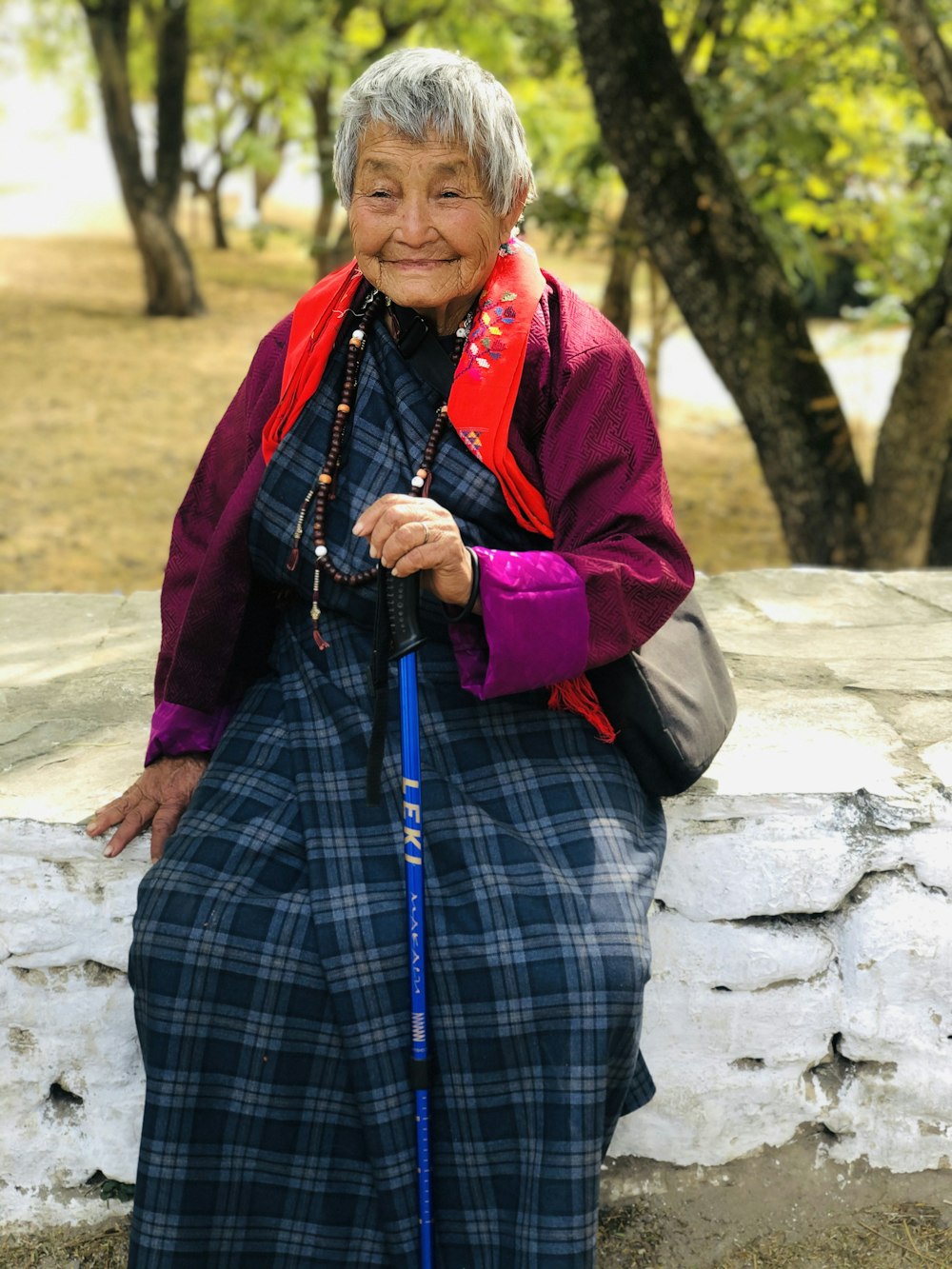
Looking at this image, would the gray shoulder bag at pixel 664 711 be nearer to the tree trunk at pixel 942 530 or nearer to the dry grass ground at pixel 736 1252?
the dry grass ground at pixel 736 1252

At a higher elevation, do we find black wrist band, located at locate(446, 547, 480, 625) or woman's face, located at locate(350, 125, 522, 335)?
woman's face, located at locate(350, 125, 522, 335)

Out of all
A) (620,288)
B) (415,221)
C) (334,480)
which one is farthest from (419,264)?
(620,288)

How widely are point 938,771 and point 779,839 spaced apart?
0.32 meters

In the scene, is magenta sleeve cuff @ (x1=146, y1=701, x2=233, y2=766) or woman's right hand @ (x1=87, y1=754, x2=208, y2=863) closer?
woman's right hand @ (x1=87, y1=754, x2=208, y2=863)

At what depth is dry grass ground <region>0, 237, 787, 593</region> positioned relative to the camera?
7129mm

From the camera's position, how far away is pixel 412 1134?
1953mm

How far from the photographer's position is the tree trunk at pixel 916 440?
490 centimetres

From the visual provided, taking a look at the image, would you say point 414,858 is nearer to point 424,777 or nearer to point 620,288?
point 424,777

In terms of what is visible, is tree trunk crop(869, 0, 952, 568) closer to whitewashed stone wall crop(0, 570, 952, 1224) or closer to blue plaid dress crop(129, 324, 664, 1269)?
whitewashed stone wall crop(0, 570, 952, 1224)

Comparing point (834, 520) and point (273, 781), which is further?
point (834, 520)

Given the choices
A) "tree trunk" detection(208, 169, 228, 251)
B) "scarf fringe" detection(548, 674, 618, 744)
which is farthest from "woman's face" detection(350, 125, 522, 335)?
"tree trunk" detection(208, 169, 228, 251)

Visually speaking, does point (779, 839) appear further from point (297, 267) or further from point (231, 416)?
point (297, 267)

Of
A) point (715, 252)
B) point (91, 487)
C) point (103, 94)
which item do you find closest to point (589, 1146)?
point (715, 252)

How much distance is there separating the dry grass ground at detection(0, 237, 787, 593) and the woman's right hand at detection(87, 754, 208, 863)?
14.3 feet
